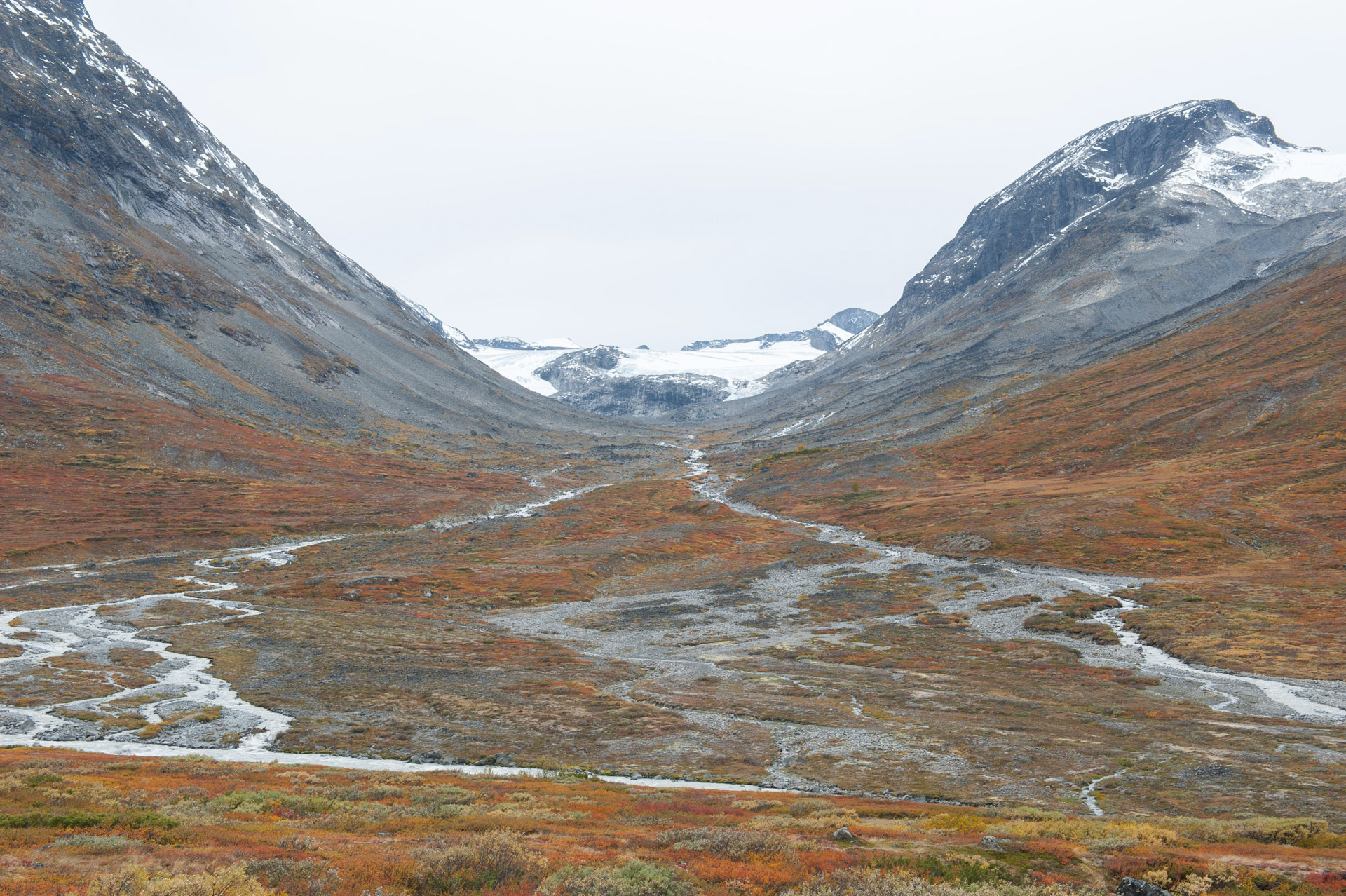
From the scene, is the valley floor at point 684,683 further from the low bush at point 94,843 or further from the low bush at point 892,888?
the low bush at point 94,843

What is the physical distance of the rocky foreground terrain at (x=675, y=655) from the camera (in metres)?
17.2

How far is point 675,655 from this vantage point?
188ft

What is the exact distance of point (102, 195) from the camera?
198125 mm

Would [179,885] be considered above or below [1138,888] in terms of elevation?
above

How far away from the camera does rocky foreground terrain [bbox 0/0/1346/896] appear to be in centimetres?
1725

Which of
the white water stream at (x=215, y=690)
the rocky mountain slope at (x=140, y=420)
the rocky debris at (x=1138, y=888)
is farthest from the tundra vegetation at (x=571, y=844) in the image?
the rocky mountain slope at (x=140, y=420)

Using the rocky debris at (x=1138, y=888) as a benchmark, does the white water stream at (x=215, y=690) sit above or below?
below

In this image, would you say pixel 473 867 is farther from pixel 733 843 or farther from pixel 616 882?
pixel 733 843

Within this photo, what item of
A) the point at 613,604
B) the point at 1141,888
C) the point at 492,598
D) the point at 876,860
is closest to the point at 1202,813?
the point at 1141,888

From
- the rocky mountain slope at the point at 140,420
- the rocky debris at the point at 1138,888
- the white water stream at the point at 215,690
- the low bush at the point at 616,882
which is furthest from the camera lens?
the rocky mountain slope at the point at 140,420

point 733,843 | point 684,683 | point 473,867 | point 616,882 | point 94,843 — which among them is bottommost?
point 684,683

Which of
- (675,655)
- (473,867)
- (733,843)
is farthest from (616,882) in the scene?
(675,655)

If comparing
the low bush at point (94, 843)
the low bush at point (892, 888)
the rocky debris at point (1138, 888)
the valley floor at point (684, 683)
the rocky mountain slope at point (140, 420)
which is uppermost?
the rocky mountain slope at point (140, 420)

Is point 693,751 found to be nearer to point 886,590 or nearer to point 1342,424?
point 886,590
